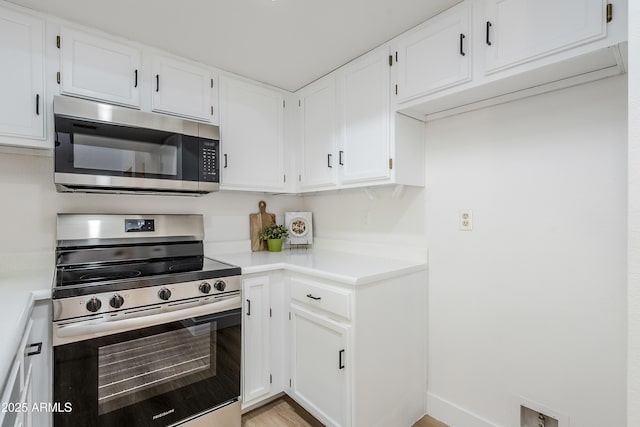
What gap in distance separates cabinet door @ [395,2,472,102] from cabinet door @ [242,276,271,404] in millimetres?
1409

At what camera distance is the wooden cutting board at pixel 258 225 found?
257cm

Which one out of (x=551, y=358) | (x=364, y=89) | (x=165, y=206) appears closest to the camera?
(x=551, y=358)

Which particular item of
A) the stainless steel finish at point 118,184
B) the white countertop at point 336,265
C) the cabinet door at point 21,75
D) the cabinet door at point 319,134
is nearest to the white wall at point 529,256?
the white countertop at point 336,265

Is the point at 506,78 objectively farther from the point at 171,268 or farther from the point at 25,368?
the point at 25,368

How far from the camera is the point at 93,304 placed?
1300mm

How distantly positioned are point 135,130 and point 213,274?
0.92 m

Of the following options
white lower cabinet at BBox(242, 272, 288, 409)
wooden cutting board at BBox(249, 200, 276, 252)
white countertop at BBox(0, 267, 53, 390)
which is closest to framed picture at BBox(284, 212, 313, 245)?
wooden cutting board at BBox(249, 200, 276, 252)

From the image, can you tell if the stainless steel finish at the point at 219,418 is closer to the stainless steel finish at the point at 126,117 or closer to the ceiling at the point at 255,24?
the stainless steel finish at the point at 126,117

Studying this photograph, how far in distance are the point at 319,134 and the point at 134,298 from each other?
61.7 inches

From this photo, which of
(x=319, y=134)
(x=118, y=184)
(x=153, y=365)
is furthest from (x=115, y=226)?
(x=319, y=134)

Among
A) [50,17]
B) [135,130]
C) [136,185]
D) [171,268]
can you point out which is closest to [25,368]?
[171,268]

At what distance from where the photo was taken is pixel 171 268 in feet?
5.65

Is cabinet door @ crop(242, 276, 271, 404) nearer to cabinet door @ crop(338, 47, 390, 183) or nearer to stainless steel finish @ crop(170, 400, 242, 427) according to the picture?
stainless steel finish @ crop(170, 400, 242, 427)

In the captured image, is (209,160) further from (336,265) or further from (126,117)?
(336,265)
